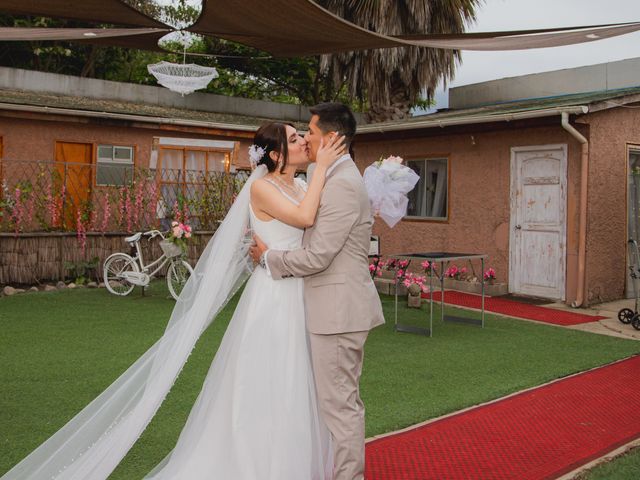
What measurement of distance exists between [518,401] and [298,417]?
8.25 ft

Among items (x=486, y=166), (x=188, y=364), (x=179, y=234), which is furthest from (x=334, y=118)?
(x=486, y=166)

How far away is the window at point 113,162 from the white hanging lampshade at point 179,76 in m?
1.66

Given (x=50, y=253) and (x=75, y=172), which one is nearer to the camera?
(x=50, y=253)

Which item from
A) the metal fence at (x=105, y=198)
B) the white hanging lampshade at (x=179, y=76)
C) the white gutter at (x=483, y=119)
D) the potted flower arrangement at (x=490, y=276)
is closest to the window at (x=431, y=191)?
the white gutter at (x=483, y=119)

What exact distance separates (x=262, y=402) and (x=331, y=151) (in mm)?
1287

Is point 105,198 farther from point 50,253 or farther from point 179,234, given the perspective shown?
point 179,234

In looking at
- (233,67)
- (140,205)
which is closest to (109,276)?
(140,205)

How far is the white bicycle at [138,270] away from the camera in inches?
386

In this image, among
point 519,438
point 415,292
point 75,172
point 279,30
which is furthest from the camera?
point 75,172

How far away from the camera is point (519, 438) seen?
442cm

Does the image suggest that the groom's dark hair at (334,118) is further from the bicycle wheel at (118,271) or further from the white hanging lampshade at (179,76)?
the white hanging lampshade at (179,76)

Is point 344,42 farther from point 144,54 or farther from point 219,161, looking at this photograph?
point 144,54

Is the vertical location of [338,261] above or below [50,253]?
above

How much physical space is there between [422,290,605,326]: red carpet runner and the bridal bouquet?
11.6 ft
